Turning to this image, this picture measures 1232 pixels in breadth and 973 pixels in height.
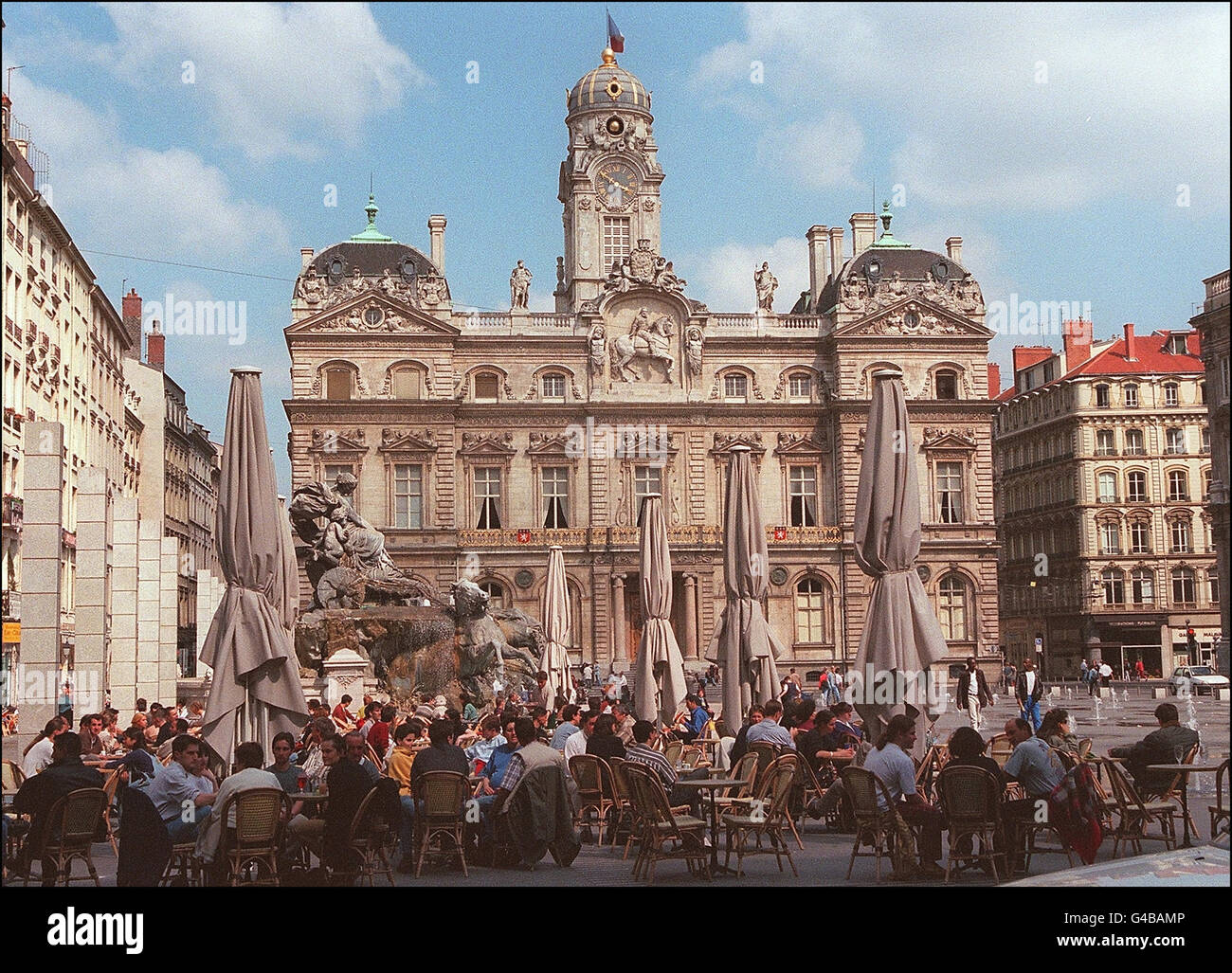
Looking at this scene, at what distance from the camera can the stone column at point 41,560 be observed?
19.2 metres

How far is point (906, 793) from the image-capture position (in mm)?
11656

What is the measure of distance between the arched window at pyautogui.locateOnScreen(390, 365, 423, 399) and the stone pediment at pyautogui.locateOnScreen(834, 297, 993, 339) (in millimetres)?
16294

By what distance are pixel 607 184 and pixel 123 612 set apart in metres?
39.1

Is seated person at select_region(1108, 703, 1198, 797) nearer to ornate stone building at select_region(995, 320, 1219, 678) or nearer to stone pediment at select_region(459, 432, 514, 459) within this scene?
stone pediment at select_region(459, 432, 514, 459)

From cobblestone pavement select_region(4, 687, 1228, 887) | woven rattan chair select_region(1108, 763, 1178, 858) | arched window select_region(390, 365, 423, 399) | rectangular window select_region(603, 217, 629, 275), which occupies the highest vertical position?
rectangular window select_region(603, 217, 629, 275)

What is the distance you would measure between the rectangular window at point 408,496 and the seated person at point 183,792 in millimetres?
44573

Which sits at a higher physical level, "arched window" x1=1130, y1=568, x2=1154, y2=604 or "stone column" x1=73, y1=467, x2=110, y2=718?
"arched window" x1=1130, y1=568, x2=1154, y2=604

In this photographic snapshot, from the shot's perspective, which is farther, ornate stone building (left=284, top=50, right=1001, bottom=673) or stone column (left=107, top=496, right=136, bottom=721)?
ornate stone building (left=284, top=50, right=1001, bottom=673)

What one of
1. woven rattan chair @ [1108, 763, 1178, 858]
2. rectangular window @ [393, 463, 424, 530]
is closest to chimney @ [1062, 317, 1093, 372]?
rectangular window @ [393, 463, 424, 530]

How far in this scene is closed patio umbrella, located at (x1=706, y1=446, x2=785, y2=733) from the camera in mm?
19312

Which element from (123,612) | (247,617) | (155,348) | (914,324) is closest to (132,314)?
(155,348)

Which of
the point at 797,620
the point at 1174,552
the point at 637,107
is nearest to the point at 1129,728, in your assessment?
the point at 797,620

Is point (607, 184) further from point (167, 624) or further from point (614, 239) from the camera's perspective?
point (167, 624)
